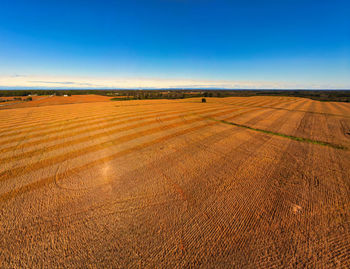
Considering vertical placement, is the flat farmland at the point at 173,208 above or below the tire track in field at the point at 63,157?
below

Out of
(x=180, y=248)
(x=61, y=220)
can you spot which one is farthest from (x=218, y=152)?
(x=61, y=220)

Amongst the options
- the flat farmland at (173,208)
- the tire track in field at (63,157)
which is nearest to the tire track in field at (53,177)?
the flat farmland at (173,208)

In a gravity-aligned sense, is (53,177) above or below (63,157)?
below

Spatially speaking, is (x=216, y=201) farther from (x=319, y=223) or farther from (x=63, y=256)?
(x=63, y=256)

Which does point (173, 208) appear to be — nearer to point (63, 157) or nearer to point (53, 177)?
point (53, 177)

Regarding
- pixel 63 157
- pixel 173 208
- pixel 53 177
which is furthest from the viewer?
pixel 63 157

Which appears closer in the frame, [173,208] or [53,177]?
[173,208]

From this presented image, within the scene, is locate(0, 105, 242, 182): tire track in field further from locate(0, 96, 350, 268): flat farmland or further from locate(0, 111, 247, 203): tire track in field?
locate(0, 111, 247, 203): tire track in field

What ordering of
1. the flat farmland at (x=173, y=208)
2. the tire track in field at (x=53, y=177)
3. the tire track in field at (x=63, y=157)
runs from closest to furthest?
1. the flat farmland at (x=173, y=208)
2. the tire track in field at (x=53, y=177)
3. the tire track in field at (x=63, y=157)

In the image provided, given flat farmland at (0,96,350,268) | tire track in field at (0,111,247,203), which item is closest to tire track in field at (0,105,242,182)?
flat farmland at (0,96,350,268)

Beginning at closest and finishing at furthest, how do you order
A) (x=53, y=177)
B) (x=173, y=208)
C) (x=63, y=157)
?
1. (x=173, y=208)
2. (x=53, y=177)
3. (x=63, y=157)

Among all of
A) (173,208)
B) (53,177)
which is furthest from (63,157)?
(173,208)

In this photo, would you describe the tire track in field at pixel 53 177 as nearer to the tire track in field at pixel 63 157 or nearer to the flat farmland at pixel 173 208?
the flat farmland at pixel 173 208
